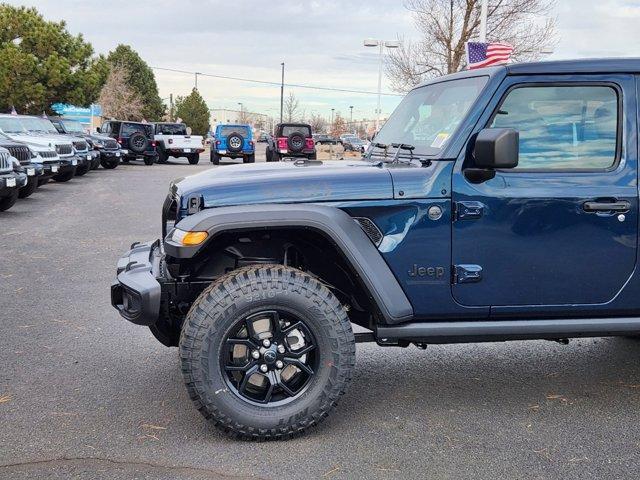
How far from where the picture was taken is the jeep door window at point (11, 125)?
17.1 metres

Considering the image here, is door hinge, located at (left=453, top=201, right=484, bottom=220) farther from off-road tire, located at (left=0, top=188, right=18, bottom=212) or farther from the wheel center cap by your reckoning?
off-road tire, located at (left=0, top=188, right=18, bottom=212)

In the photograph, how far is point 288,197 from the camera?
3510 mm

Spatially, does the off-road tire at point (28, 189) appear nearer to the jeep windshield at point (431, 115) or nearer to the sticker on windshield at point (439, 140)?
the jeep windshield at point (431, 115)

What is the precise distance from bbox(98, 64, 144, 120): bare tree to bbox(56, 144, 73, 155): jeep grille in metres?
40.1

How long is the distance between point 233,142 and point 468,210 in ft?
85.6

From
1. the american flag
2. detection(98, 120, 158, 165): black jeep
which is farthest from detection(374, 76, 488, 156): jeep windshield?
detection(98, 120, 158, 165): black jeep

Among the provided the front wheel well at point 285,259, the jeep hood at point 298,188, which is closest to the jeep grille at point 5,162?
the front wheel well at point 285,259

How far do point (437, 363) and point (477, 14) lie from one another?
18664 millimetres

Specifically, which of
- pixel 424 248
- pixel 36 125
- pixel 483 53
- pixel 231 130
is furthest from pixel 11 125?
pixel 424 248

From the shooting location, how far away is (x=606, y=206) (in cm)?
362

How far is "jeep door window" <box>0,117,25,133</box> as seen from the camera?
56.0ft

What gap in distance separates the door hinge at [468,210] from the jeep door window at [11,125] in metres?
15.9

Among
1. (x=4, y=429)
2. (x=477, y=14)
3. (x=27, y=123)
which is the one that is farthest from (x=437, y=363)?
(x=477, y=14)

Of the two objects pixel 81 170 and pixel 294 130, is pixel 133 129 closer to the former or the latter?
pixel 294 130
